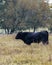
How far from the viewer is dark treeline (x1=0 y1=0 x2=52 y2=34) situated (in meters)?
45.2

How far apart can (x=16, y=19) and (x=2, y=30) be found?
5.43m

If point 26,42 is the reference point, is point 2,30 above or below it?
below

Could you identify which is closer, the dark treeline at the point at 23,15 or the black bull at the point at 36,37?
the black bull at the point at 36,37

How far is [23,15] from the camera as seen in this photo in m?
45.1

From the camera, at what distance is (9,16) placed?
152 ft

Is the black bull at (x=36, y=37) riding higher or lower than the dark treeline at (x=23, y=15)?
higher

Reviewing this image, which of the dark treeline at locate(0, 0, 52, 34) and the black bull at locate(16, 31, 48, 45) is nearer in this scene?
the black bull at locate(16, 31, 48, 45)

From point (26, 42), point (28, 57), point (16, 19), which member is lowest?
point (16, 19)

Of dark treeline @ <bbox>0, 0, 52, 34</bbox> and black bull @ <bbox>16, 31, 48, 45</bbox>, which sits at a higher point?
black bull @ <bbox>16, 31, 48, 45</bbox>

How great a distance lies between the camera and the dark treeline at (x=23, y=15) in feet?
148

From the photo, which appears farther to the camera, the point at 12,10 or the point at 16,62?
the point at 12,10

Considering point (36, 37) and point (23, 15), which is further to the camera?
point (23, 15)

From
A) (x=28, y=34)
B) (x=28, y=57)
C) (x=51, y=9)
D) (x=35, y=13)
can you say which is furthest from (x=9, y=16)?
(x=28, y=57)

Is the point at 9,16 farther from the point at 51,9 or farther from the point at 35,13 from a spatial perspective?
the point at 51,9
